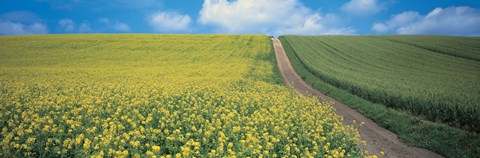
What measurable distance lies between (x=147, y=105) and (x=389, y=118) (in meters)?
11.2

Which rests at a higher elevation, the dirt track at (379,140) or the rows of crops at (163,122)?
the rows of crops at (163,122)

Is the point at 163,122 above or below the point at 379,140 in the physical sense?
above

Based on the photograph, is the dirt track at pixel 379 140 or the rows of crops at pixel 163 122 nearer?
the rows of crops at pixel 163 122

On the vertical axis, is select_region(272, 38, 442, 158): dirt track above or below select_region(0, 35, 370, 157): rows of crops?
below

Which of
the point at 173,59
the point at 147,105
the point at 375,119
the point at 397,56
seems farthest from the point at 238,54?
the point at 147,105

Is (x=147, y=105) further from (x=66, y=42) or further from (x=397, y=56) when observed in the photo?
(x=66, y=42)

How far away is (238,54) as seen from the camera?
51812 mm

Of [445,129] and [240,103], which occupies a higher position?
[240,103]

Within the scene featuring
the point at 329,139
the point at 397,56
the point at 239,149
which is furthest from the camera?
the point at 397,56

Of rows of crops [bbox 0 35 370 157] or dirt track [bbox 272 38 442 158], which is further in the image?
dirt track [bbox 272 38 442 158]

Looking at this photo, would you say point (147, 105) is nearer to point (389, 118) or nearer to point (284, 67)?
point (389, 118)

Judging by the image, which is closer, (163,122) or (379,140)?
(163,122)

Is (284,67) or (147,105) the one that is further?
(284,67)

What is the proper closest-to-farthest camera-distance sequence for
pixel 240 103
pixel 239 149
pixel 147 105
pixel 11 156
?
pixel 11 156 → pixel 239 149 → pixel 147 105 → pixel 240 103
